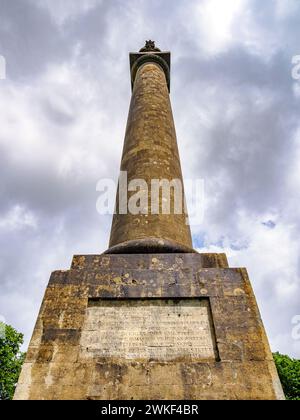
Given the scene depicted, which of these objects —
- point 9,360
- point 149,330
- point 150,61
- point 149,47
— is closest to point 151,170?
point 149,330

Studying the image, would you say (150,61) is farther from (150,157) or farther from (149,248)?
(149,248)

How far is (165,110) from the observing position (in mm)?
9188

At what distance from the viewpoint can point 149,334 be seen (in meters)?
4.43

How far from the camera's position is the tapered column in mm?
6062

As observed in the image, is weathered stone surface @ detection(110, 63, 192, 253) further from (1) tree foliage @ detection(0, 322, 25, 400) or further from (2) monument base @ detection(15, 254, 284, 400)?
(1) tree foliage @ detection(0, 322, 25, 400)

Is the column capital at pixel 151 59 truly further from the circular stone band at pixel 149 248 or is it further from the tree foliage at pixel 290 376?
the tree foliage at pixel 290 376

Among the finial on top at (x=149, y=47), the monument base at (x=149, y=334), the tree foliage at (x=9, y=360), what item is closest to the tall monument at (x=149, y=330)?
the monument base at (x=149, y=334)

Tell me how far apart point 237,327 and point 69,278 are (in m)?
2.65

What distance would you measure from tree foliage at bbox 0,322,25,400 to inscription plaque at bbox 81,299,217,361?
50.6 ft

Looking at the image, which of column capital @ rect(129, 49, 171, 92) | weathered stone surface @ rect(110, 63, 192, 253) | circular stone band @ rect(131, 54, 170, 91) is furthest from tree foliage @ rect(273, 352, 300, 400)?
circular stone band @ rect(131, 54, 170, 91)

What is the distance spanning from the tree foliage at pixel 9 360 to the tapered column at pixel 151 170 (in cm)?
1478

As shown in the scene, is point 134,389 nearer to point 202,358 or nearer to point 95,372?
point 95,372

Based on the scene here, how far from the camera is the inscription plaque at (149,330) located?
168 inches
